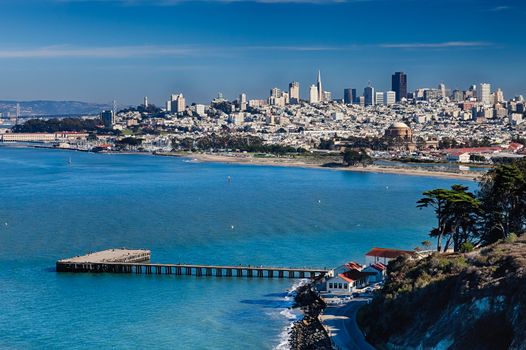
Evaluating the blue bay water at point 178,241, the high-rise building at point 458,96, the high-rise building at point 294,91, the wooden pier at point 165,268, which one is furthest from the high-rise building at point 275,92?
the wooden pier at point 165,268

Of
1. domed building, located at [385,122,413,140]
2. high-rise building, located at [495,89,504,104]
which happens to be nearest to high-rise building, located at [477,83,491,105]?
high-rise building, located at [495,89,504,104]

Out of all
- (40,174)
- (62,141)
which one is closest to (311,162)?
(40,174)

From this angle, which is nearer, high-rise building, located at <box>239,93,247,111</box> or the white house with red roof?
the white house with red roof

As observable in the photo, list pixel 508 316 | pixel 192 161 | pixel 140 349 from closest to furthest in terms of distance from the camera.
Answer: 1. pixel 508 316
2. pixel 140 349
3. pixel 192 161

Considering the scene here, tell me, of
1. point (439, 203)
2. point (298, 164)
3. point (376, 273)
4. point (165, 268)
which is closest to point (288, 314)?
point (376, 273)

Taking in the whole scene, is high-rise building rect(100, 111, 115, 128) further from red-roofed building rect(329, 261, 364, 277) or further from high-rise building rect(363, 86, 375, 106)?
red-roofed building rect(329, 261, 364, 277)

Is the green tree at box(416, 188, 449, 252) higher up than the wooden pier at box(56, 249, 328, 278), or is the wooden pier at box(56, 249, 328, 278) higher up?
the green tree at box(416, 188, 449, 252)

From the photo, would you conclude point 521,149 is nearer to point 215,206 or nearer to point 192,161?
point 192,161
